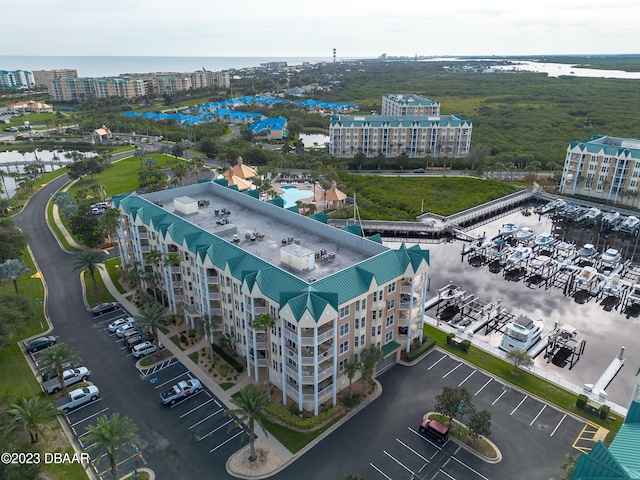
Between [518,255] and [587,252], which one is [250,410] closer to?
[518,255]

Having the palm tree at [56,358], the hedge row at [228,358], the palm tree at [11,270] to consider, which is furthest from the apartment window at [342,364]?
the palm tree at [11,270]

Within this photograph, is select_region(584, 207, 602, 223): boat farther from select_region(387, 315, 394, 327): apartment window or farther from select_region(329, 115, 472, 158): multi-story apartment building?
select_region(387, 315, 394, 327): apartment window

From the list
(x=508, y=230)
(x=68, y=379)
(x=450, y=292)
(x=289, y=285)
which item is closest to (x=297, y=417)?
(x=289, y=285)

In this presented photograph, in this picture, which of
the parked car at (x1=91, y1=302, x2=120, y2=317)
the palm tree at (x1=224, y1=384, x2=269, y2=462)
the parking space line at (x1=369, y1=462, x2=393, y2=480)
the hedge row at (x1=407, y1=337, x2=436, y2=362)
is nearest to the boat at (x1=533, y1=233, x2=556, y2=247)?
the hedge row at (x1=407, y1=337, x2=436, y2=362)

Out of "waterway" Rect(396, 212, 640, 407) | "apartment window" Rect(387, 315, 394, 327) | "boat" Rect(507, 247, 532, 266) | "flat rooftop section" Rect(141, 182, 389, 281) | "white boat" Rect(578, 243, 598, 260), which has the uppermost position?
"flat rooftop section" Rect(141, 182, 389, 281)

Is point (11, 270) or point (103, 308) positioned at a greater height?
point (11, 270)
